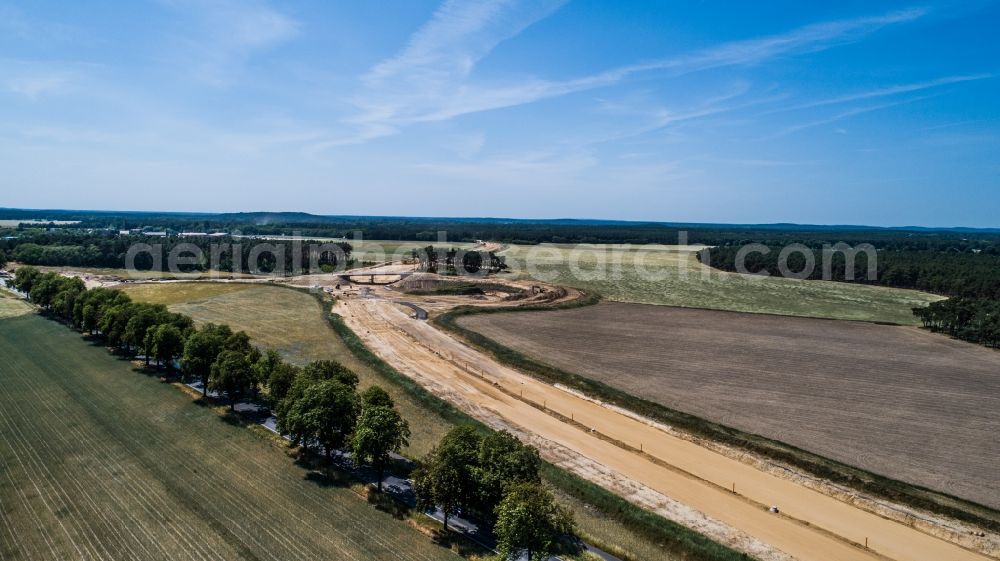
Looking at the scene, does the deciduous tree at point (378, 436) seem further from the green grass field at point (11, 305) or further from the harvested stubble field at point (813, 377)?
the green grass field at point (11, 305)

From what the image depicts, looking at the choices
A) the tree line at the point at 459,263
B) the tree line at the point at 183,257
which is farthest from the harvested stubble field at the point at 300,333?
the tree line at the point at 459,263

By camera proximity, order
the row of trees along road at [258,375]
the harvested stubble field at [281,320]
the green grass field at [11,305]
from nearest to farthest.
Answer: the row of trees along road at [258,375], the harvested stubble field at [281,320], the green grass field at [11,305]

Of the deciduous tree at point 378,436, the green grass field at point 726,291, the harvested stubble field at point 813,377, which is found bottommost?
the harvested stubble field at point 813,377

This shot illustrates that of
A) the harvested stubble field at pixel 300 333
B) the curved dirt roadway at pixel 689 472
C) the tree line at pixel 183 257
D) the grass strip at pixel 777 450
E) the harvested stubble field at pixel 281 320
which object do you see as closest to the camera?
the curved dirt roadway at pixel 689 472

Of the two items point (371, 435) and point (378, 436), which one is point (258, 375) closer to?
point (371, 435)

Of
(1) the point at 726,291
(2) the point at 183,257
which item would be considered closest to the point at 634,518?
(1) the point at 726,291

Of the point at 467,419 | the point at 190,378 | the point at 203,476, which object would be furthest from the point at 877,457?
the point at 190,378
